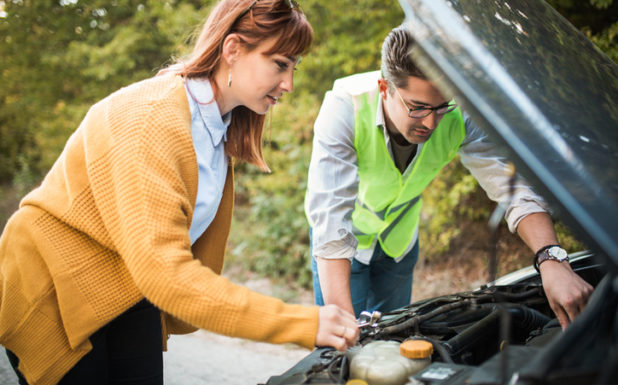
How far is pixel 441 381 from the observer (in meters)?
1.18

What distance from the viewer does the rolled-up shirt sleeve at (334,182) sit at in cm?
187

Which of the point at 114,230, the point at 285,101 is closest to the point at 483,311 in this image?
the point at 114,230

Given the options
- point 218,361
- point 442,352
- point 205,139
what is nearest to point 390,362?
point 442,352

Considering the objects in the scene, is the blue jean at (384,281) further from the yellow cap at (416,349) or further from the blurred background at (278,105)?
the yellow cap at (416,349)

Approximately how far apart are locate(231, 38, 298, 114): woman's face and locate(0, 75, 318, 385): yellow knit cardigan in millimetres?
196

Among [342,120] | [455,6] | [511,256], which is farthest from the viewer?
[511,256]

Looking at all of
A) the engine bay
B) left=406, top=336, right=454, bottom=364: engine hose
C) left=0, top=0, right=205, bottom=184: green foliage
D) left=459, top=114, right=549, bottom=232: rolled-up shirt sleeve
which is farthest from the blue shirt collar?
left=0, top=0, right=205, bottom=184: green foliage

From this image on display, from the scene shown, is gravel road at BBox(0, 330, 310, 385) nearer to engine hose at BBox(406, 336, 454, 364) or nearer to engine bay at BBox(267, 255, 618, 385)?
engine bay at BBox(267, 255, 618, 385)

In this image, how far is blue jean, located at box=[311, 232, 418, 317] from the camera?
253 centimetres

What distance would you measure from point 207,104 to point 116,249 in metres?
0.51

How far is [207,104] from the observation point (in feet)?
4.99

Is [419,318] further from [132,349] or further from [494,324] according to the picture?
[132,349]

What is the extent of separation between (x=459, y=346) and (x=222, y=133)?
105 centimetres

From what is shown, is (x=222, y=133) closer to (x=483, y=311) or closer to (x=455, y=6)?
(x=455, y=6)
